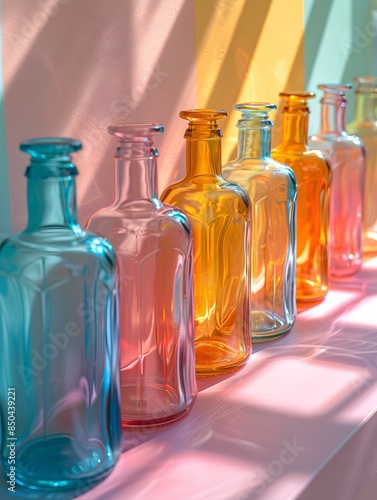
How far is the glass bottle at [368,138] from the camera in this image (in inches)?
51.8

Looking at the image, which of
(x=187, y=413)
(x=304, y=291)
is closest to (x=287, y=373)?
(x=187, y=413)

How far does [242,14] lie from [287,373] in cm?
52

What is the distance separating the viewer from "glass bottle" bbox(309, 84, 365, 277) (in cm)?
124

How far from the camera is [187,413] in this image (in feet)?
2.68

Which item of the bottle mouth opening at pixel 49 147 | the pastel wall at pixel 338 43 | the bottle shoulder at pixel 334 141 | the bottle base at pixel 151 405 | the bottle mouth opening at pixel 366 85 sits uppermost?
the pastel wall at pixel 338 43

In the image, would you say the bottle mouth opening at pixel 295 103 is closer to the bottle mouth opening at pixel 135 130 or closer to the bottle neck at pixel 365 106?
the bottle neck at pixel 365 106

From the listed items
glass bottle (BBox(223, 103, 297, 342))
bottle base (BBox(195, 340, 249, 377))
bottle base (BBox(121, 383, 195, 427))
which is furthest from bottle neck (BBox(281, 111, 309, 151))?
bottle base (BBox(121, 383, 195, 427))

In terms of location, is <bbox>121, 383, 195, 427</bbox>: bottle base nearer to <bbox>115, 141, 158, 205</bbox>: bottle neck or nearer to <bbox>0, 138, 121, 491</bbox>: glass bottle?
<bbox>0, 138, 121, 491</bbox>: glass bottle

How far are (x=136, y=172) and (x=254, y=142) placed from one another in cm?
28

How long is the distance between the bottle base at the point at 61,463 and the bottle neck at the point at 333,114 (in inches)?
27.4

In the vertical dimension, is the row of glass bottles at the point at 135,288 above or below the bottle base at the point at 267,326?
above

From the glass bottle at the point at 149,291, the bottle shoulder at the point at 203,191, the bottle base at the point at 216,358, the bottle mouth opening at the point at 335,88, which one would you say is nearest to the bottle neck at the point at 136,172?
the glass bottle at the point at 149,291

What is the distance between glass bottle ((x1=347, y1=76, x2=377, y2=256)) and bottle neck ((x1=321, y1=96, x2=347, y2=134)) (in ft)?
0.36

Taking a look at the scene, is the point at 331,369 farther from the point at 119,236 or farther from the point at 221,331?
the point at 119,236
